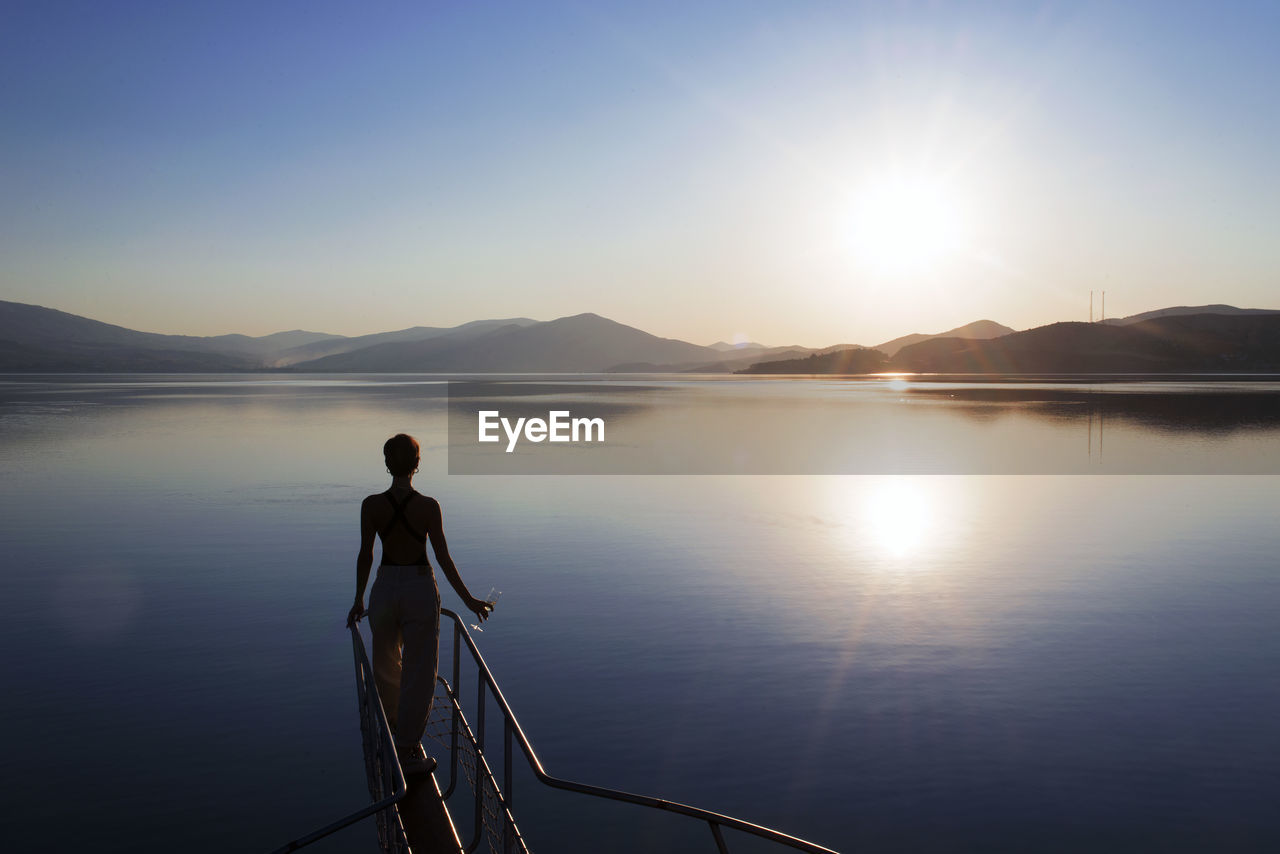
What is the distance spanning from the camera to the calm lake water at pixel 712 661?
7.72m

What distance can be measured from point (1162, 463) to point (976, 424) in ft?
65.8

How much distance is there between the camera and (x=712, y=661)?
11.2m

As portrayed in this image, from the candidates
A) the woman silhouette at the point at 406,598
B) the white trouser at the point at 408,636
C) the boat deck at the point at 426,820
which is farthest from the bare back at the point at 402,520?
the boat deck at the point at 426,820

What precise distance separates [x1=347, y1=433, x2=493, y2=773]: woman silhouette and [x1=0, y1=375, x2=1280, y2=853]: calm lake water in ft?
5.66

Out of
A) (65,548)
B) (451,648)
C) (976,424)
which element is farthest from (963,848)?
(976,424)

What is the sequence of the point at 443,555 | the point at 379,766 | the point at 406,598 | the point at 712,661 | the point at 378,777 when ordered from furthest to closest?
the point at 712,661 → the point at 378,777 → the point at 379,766 → the point at 443,555 → the point at 406,598

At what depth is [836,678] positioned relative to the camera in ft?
35.1

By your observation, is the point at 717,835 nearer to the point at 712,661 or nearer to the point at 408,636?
the point at 408,636

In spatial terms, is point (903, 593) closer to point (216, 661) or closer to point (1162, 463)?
point (216, 661)

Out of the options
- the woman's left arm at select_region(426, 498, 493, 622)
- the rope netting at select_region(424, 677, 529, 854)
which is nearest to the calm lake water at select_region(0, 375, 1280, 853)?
the rope netting at select_region(424, 677, 529, 854)

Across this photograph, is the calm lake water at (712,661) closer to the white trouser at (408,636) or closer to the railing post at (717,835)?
the white trouser at (408,636)

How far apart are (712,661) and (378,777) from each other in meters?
4.92

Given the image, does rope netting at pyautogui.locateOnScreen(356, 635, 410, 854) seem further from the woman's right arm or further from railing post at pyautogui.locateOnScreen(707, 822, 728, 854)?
railing post at pyautogui.locateOnScreen(707, 822, 728, 854)

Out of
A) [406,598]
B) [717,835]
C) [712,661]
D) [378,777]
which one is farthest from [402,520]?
[712,661]
